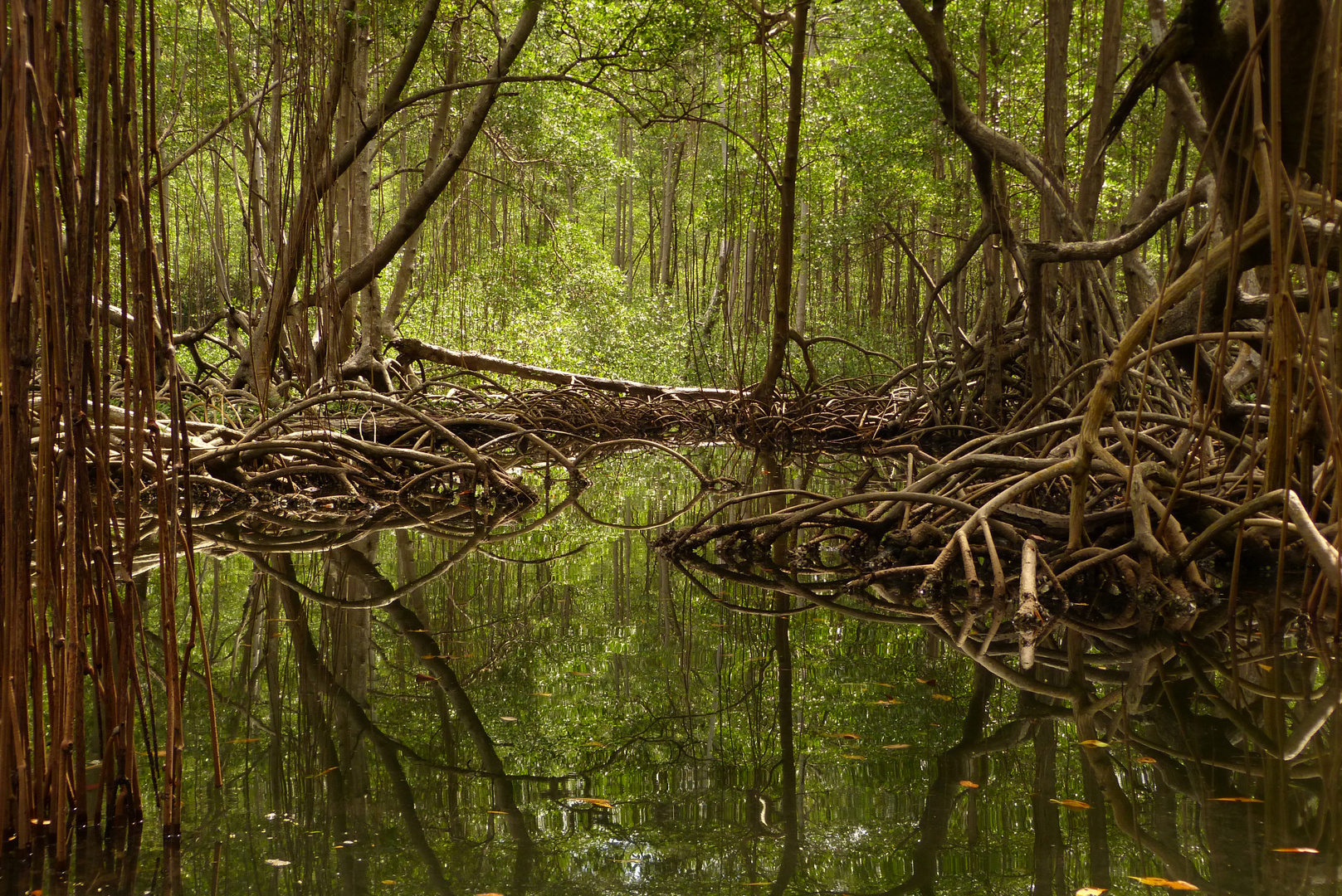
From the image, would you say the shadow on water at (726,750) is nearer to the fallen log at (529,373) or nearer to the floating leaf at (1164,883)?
the floating leaf at (1164,883)

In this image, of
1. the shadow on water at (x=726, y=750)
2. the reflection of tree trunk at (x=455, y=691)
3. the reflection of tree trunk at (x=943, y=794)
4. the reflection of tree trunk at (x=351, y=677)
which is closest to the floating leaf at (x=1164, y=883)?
the shadow on water at (x=726, y=750)

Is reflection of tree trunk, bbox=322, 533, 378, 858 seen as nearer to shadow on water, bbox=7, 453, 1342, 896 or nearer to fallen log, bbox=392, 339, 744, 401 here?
shadow on water, bbox=7, 453, 1342, 896

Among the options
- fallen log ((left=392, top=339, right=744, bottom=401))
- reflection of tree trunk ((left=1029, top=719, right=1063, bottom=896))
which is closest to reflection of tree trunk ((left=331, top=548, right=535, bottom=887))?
reflection of tree trunk ((left=1029, top=719, right=1063, bottom=896))

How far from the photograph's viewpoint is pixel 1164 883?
155 centimetres

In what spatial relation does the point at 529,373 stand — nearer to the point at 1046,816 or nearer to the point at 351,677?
the point at 351,677

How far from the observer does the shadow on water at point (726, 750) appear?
1602 mm

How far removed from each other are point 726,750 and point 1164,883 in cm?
87

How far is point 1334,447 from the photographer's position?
2311 millimetres

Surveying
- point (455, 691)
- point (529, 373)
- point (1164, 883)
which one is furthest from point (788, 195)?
point (1164, 883)

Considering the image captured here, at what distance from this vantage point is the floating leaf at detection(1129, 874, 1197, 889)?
1.54m

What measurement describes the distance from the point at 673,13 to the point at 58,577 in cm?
741

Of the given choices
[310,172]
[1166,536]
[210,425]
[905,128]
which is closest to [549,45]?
[905,128]

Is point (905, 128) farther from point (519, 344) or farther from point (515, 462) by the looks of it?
point (515, 462)

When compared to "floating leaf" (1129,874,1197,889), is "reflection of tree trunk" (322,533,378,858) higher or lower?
higher
